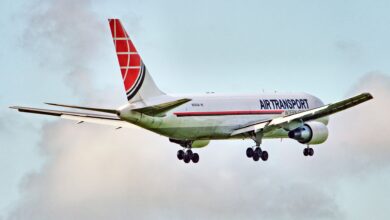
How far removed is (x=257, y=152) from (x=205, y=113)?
5.76 m

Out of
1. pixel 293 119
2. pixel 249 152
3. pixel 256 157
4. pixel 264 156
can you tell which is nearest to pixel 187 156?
pixel 249 152

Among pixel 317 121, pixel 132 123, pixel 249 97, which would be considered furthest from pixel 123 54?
pixel 317 121

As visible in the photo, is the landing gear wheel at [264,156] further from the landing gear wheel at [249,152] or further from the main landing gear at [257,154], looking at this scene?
the landing gear wheel at [249,152]

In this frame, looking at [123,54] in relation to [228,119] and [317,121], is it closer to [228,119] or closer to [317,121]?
[228,119]

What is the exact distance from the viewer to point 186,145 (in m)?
106

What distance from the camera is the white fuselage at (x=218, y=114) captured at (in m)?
98.4

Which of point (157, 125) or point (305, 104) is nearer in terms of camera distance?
point (157, 125)

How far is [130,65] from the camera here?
97.8m

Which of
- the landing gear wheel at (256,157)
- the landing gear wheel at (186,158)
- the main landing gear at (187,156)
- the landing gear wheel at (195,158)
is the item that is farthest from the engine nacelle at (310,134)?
the landing gear wheel at (186,158)

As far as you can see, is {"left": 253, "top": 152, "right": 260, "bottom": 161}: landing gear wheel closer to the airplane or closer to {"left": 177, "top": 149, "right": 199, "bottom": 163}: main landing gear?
the airplane

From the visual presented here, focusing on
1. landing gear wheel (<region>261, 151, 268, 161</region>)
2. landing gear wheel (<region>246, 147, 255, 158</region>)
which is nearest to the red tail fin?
landing gear wheel (<region>246, 147, 255, 158</region>)

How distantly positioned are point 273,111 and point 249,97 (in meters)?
2.48

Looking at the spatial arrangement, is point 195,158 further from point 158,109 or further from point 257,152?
point 158,109

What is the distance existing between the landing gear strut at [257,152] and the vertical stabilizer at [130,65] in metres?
10.4
